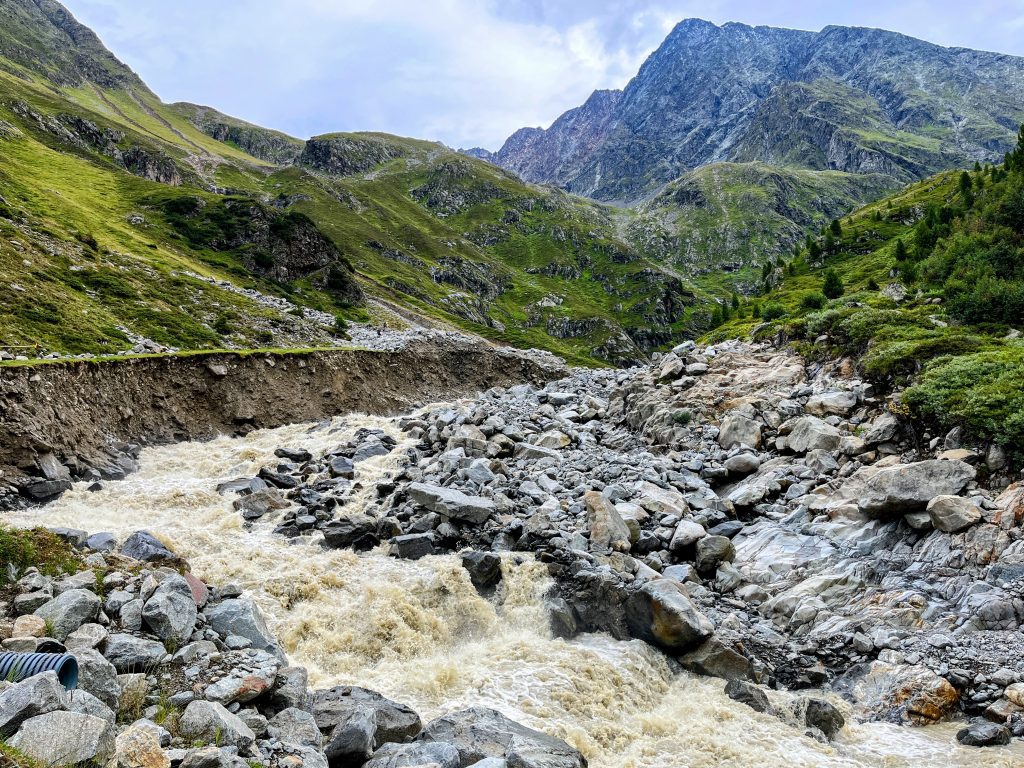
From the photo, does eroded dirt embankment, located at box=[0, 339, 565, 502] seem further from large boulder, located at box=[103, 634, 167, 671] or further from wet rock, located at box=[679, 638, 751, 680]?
wet rock, located at box=[679, 638, 751, 680]

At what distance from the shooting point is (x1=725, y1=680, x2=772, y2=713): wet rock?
12641 mm

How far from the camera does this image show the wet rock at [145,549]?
14680 millimetres

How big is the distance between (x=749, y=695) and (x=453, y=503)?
11483 millimetres

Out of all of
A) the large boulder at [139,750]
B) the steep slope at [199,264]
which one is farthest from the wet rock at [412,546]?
the steep slope at [199,264]

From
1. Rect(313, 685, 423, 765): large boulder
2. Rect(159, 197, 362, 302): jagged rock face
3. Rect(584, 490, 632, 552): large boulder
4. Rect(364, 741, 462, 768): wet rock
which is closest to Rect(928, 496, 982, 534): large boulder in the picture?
Rect(584, 490, 632, 552): large boulder

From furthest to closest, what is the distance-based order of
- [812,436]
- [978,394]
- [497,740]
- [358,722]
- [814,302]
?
[814,302] < [812,436] < [978,394] < [497,740] < [358,722]

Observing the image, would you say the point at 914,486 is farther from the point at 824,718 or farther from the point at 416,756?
the point at 416,756

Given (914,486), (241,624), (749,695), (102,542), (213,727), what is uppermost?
(914,486)

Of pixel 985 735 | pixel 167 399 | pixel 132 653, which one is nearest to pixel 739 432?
pixel 985 735

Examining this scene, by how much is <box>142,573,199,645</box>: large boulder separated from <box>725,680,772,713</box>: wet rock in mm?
12527

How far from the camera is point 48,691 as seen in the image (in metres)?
6.88

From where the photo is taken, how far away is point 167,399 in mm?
33594

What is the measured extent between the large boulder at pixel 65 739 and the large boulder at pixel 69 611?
14.0ft

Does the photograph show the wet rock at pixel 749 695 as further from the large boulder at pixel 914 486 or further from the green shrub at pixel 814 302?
the green shrub at pixel 814 302
